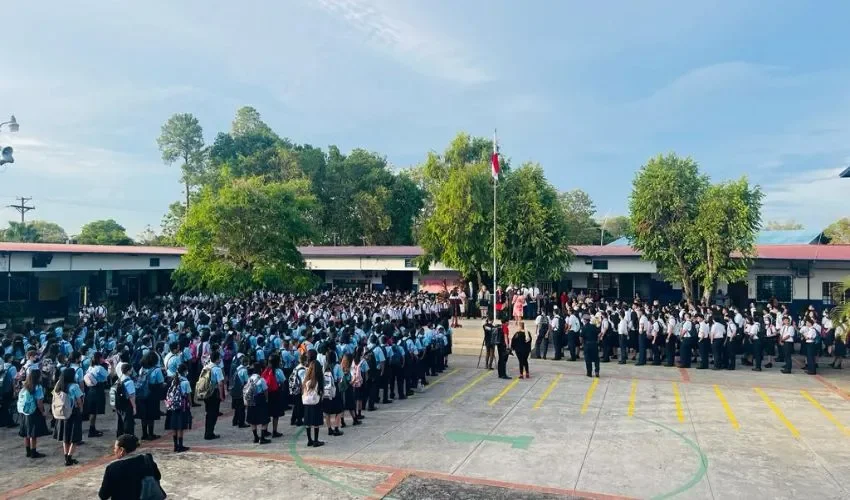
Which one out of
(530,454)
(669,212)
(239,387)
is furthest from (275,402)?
(669,212)

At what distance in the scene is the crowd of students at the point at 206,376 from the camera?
32.9 ft

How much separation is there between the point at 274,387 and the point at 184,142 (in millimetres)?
65562

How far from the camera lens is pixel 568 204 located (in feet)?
218

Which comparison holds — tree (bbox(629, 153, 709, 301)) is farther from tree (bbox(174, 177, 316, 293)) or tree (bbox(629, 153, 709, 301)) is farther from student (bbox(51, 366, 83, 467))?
student (bbox(51, 366, 83, 467))

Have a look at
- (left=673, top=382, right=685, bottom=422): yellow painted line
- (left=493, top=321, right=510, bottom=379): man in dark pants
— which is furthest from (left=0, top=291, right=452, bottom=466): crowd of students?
(left=673, top=382, right=685, bottom=422): yellow painted line

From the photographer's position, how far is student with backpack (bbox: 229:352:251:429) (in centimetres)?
1108

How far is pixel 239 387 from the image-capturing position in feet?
36.4

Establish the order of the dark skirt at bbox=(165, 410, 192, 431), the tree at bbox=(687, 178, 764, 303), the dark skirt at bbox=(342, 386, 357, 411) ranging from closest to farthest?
the dark skirt at bbox=(165, 410, 192, 431)
the dark skirt at bbox=(342, 386, 357, 411)
the tree at bbox=(687, 178, 764, 303)

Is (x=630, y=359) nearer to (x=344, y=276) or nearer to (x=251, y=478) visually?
(x=251, y=478)

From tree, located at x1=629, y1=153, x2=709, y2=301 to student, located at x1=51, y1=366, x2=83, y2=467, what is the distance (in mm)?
23894

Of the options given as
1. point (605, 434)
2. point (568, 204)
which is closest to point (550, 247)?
point (605, 434)

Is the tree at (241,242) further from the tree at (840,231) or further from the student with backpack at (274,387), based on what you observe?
the tree at (840,231)

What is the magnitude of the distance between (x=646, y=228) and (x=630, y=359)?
915 cm

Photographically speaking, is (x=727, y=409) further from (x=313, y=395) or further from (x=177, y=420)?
(x=177, y=420)
